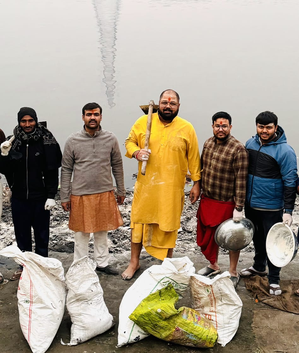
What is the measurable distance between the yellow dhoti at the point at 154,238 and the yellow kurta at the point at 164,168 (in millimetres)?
98

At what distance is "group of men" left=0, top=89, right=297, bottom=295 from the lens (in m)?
3.41

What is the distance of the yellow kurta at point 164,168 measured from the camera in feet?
11.9

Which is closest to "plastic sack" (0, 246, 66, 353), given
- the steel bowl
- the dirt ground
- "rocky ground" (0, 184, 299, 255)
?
the dirt ground

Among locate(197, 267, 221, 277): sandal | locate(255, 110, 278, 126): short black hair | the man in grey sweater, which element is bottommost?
→ locate(197, 267, 221, 277): sandal

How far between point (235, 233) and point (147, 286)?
3.12 ft

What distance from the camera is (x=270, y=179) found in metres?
3.38

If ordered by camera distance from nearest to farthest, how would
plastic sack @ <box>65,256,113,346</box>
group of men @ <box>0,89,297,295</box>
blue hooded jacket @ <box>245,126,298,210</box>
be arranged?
plastic sack @ <box>65,256,113,346</box> → blue hooded jacket @ <box>245,126,298,210</box> → group of men @ <box>0,89,297,295</box>

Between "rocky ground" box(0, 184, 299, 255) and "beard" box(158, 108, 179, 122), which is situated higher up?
"beard" box(158, 108, 179, 122)

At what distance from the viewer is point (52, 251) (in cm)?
459

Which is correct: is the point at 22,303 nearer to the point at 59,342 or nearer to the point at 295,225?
the point at 59,342

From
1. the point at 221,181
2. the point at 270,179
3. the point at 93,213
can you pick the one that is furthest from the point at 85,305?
the point at 270,179

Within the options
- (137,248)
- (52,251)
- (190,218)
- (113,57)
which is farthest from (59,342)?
(113,57)

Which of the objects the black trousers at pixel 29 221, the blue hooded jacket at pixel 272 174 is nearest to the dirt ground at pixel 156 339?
the black trousers at pixel 29 221

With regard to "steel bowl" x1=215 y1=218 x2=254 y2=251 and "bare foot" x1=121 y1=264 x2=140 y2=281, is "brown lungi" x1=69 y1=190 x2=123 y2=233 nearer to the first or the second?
"bare foot" x1=121 y1=264 x2=140 y2=281
